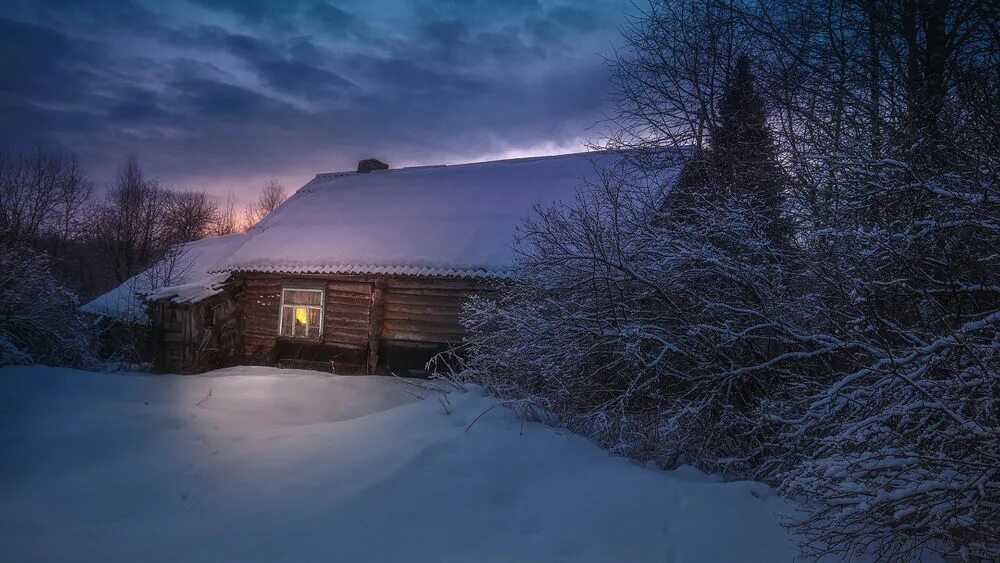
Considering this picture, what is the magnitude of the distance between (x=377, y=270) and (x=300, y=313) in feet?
10.2

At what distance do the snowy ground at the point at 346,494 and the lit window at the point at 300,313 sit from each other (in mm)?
8144

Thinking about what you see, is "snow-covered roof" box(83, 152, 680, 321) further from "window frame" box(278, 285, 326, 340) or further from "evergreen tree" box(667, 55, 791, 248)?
"evergreen tree" box(667, 55, 791, 248)

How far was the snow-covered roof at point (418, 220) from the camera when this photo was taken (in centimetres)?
1241

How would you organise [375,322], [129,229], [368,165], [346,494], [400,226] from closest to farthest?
[346,494], [375,322], [400,226], [368,165], [129,229]

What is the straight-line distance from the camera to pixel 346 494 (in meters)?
3.95

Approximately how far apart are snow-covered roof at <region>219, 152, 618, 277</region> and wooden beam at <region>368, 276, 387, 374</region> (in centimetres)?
63

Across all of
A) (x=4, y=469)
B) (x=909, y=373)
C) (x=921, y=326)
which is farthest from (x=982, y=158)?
(x=4, y=469)

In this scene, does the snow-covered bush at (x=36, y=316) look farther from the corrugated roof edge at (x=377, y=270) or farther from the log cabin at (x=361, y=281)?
the corrugated roof edge at (x=377, y=270)

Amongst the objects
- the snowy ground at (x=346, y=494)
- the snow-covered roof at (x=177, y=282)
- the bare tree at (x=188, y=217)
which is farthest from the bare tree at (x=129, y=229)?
the snowy ground at (x=346, y=494)

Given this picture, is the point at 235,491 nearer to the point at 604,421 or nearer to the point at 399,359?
the point at 604,421

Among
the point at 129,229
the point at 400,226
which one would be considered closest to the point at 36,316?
the point at 400,226

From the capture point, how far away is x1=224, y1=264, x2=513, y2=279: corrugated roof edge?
38.2 ft

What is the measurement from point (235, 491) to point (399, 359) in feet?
29.4

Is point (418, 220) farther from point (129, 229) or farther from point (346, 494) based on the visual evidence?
point (129, 229)
